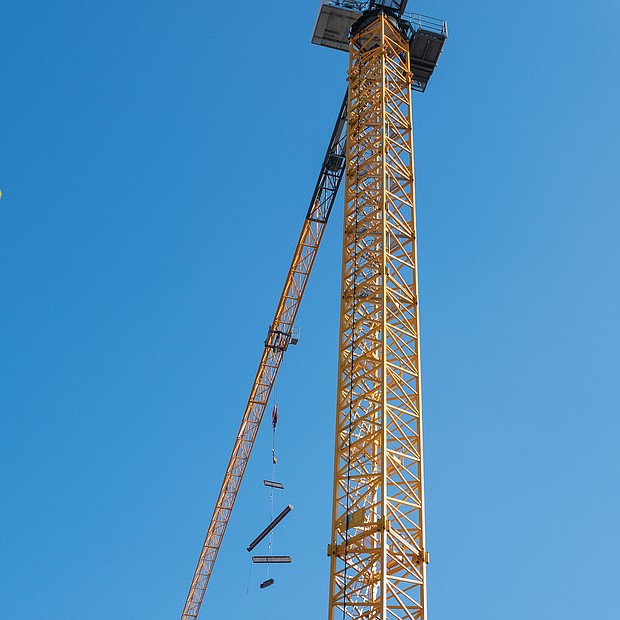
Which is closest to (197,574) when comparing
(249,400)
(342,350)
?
(249,400)

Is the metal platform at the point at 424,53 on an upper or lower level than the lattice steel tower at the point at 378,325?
upper

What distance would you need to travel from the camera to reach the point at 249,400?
201ft

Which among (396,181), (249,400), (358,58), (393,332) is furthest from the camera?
(249,400)

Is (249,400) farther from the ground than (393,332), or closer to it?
farther from the ground

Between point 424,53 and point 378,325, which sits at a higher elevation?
point 424,53

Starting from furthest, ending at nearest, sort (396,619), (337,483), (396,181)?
(396,181) < (337,483) < (396,619)

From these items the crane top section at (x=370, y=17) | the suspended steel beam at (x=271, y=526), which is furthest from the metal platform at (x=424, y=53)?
the suspended steel beam at (x=271, y=526)

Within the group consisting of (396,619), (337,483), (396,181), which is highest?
(396,181)

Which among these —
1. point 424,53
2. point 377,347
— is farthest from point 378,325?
point 424,53

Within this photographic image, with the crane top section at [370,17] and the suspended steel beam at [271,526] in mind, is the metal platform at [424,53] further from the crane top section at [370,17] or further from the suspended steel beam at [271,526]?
the suspended steel beam at [271,526]

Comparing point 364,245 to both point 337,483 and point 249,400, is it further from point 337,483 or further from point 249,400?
point 249,400

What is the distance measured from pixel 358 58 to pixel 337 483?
1628 centimetres

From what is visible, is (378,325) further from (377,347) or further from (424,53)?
(424,53)

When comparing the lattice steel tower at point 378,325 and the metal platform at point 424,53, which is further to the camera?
the metal platform at point 424,53
